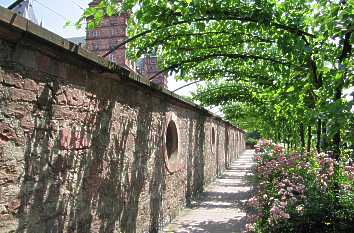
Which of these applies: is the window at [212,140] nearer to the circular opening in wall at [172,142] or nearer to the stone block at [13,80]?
the circular opening in wall at [172,142]

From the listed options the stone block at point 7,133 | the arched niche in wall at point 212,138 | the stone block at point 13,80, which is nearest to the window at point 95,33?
the arched niche in wall at point 212,138

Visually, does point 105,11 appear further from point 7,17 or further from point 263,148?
point 263,148

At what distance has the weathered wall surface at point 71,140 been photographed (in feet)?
9.58

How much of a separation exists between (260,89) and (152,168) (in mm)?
7676

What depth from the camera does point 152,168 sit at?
254 inches

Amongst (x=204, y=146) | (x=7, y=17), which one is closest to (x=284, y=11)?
(x=7, y=17)

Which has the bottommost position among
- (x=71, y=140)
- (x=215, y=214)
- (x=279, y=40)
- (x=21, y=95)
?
(x=215, y=214)

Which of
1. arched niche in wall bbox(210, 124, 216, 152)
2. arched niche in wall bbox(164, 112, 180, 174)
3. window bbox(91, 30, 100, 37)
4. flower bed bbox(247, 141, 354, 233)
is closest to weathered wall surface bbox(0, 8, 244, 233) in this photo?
arched niche in wall bbox(164, 112, 180, 174)

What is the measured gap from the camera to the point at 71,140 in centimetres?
376

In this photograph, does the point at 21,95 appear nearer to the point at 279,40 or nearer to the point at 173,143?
the point at 279,40

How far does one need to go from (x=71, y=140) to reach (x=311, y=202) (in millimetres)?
3120

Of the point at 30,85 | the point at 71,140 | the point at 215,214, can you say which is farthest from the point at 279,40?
the point at 215,214

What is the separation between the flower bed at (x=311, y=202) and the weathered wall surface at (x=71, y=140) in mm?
1726

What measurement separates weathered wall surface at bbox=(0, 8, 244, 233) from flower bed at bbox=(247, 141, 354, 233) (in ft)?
5.66
